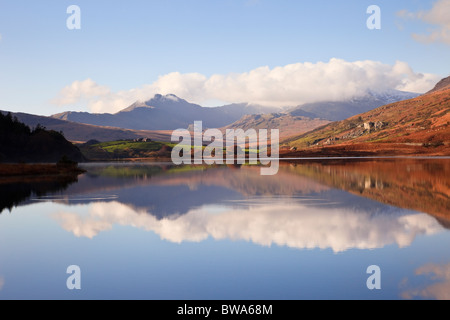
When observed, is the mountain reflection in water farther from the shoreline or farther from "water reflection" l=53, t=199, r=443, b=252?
the shoreline

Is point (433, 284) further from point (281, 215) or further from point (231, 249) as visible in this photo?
point (281, 215)

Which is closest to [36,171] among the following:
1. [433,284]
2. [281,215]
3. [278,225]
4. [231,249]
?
[281,215]

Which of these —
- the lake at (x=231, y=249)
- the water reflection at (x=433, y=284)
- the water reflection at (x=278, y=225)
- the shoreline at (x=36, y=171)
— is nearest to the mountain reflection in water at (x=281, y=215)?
the water reflection at (x=278, y=225)

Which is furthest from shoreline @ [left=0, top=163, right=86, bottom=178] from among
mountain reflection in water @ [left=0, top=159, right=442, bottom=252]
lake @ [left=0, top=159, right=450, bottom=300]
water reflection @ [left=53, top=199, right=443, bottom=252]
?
water reflection @ [left=53, top=199, right=443, bottom=252]

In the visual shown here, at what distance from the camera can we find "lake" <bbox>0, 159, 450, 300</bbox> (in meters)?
17.0

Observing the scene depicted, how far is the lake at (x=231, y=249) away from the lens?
669 inches

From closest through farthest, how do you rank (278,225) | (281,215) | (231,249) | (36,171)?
(231,249)
(278,225)
(281,215)
(36,171)

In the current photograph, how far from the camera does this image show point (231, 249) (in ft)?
77.1

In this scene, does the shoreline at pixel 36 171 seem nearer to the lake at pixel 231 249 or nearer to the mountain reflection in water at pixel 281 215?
the mountain reflection in water at pixel 281 215

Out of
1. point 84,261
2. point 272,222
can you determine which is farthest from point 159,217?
point 84,261

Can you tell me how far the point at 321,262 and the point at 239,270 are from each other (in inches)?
170
